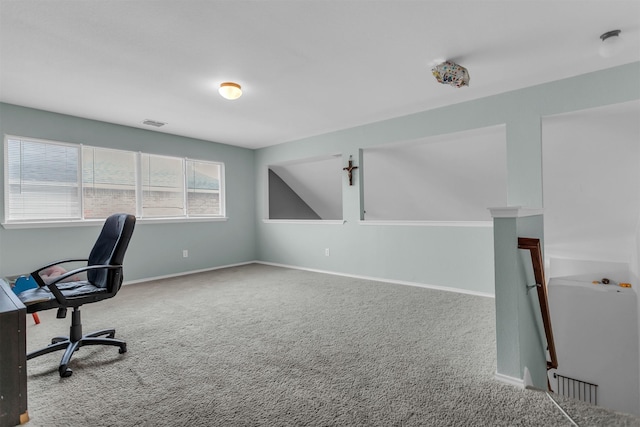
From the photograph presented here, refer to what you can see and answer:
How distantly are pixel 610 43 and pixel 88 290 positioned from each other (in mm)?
4335

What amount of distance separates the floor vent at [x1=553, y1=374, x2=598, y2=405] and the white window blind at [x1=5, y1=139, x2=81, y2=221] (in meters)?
6.84

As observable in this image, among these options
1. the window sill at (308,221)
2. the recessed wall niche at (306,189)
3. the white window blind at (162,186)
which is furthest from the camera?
the recessed wall niche at (306,189)

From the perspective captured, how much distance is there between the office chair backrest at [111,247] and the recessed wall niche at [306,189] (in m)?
3.61

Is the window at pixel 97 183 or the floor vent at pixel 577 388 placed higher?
the window at pixel 97 183

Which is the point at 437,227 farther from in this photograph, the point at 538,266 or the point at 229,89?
the point at 229,89

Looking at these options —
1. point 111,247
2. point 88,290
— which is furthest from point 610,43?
point 88,290

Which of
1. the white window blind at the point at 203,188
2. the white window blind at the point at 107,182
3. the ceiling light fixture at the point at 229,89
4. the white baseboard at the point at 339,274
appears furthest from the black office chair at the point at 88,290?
the white window blind at the point at 203,188

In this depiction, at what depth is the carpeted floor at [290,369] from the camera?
1.61 metres

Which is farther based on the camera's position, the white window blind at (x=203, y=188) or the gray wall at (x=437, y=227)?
the white window blind at (x=203, y=188)

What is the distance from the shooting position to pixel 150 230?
4871mm

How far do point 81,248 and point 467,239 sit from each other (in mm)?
5051

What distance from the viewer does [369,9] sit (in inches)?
81.8

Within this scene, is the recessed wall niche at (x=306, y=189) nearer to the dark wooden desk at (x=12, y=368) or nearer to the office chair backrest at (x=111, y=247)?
A: the office chair backrest at (x=111, y=247)

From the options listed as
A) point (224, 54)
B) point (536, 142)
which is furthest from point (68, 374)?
point (536, 142)
